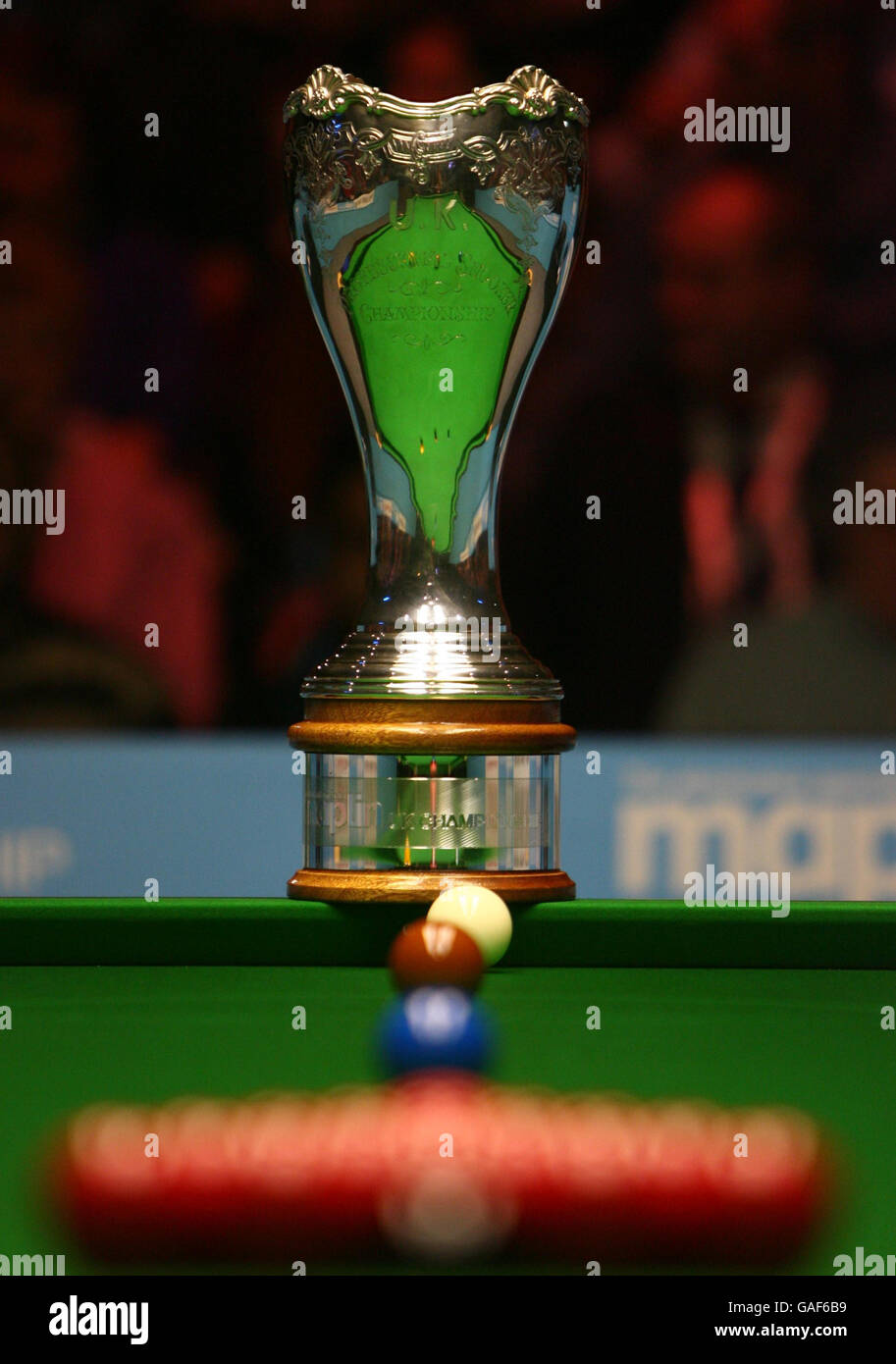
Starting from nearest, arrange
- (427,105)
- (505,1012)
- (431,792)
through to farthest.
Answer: (505,1012), (431,792), (427,105)

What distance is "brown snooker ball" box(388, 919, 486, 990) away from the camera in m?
2.31

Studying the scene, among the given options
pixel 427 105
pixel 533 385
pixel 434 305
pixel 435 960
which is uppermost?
pixel 427 105

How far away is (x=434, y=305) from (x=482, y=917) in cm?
131

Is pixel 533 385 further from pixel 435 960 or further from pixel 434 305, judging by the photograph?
pixel 435 960

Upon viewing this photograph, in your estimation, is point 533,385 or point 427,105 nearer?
point 427,105

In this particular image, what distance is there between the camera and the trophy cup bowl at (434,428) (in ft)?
10.7

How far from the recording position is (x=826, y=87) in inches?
175

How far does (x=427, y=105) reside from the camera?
3.41m

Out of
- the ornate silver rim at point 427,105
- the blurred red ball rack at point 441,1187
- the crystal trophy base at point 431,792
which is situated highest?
the ornate silver rim at point 427,105

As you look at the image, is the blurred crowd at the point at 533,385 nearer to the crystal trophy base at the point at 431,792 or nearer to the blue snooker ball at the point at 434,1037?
the crystal trophy base at the point at 431,792

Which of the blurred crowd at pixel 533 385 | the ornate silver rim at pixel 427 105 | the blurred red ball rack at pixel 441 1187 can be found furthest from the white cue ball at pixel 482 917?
the blurred crowd at pixel 533 385

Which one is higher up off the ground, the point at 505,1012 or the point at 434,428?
the point at 434,428

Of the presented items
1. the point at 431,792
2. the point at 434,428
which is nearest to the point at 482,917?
the point at 431,792

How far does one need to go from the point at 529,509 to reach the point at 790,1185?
3.23 metres
